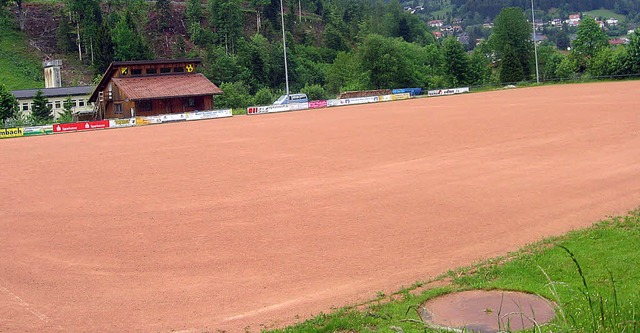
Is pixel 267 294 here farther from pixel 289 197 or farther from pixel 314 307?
pixel 289 197

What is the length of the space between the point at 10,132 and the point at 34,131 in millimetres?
1942

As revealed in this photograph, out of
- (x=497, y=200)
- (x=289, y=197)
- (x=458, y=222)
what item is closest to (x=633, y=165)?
(x=497, y=200)

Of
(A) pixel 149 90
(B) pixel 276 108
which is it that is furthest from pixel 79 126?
(B) pixel 276 108

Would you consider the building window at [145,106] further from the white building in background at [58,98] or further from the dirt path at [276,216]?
the dirt path at [276,216]

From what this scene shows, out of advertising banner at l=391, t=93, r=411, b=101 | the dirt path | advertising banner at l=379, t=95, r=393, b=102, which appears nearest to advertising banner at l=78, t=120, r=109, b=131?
the dirt path

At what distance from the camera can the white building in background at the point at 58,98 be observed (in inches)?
3083

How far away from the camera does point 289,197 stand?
22.5 metres

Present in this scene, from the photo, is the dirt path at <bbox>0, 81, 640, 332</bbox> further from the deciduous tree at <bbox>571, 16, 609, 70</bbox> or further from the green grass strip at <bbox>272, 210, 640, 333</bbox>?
the deciduous tree at <bbox>571, 16, 609, 70</bbox>

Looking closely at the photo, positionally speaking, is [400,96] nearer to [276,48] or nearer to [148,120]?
[276,48]

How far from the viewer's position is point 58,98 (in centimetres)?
8081

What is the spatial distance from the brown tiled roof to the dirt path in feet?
103

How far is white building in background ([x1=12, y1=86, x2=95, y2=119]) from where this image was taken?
78.3m

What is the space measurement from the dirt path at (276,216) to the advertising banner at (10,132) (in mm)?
17925

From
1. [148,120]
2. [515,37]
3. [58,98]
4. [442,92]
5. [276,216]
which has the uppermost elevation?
[515,37]
